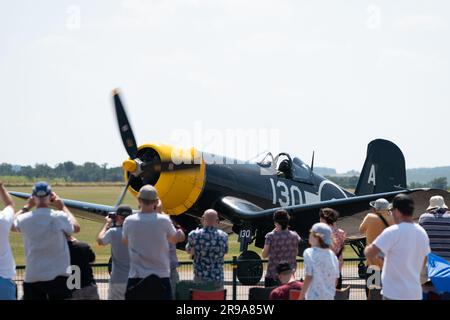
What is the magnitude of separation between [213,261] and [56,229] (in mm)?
1903

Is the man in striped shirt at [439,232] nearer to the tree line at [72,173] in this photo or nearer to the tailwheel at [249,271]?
the tailwheel at [249,271]

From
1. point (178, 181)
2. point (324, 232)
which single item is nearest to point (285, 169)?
point (178, 181)

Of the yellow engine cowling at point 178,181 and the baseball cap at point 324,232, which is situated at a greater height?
the yellow engine cowling at point 178,181

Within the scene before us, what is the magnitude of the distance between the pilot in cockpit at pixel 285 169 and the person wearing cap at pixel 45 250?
9478 millimetres

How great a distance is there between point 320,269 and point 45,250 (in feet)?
7.81

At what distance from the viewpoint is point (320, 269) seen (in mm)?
6977

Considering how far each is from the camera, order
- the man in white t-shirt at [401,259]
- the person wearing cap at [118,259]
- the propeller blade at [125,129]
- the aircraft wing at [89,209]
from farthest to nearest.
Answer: the aircraft wing at [89,209] < the propeller blade at [125,129] < the person wearing cap at [118,259] < the man in white t-shirt at [401,259]

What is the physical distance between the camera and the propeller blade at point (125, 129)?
49.6ft

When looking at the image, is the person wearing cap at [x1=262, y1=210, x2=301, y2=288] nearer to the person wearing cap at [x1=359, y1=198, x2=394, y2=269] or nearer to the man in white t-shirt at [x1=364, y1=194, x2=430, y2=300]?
the person wearing cap at [x1=359, y1=198, x2=394, y2=269]

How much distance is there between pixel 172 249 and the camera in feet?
29.9

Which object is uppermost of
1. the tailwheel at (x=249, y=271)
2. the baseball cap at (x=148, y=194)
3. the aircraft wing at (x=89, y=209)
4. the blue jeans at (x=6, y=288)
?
the aircraft wing at (x=89, y=209)

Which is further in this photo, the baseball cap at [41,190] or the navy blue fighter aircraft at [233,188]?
the navy blue fighter aircraft at [233,188]

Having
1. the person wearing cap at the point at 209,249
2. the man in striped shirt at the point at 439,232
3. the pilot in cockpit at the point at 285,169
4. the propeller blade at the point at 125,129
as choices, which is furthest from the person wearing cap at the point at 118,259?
the pilot in cockpit at the point at 285,169
